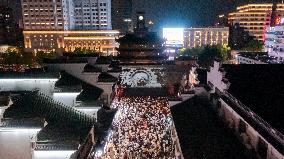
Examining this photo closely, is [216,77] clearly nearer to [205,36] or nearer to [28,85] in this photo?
[28,85]

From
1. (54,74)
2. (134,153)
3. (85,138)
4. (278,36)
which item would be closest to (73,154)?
(85,138)

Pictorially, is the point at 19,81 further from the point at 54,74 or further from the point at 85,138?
the point at 85,138

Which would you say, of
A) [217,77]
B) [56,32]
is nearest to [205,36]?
[56,32]

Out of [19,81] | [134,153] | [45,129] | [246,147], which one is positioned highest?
[19,81]

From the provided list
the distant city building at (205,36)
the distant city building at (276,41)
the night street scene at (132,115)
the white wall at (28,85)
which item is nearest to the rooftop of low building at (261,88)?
the night street scene at (132,115)

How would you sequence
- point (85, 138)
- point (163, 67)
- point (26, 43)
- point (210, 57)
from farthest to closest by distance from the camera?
point (26, 43) < point (210, 57) < point (163, 67) < point (85, 138)

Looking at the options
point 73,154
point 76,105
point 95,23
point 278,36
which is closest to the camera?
point 73,154

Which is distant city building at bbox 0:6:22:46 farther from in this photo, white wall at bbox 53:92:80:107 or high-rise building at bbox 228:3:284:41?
white wall at bbox 53:92:80:107

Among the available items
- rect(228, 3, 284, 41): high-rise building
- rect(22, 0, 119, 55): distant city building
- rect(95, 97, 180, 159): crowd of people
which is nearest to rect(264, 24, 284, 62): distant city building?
rect(228, 3, 284, 41): high-rise building
